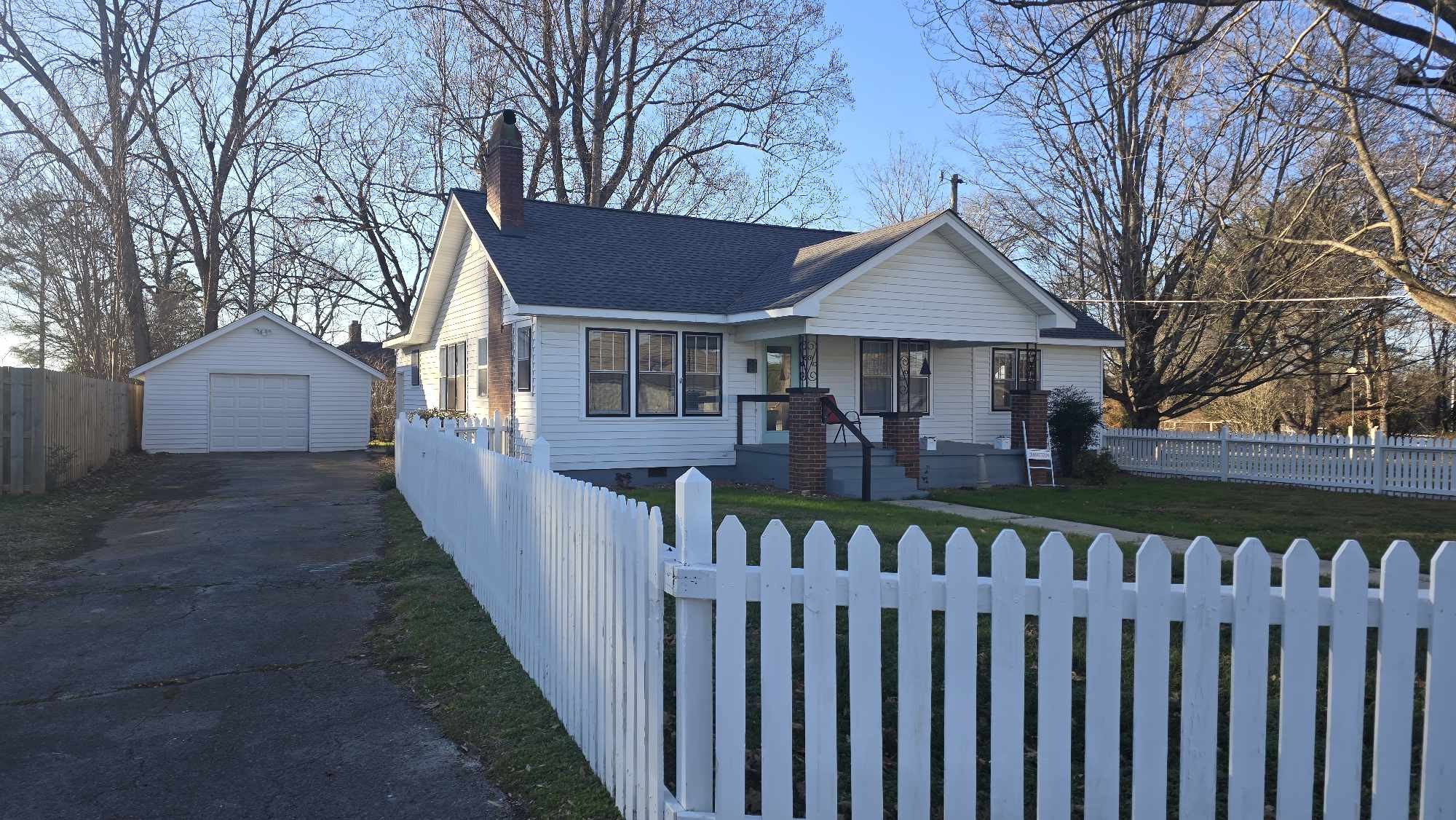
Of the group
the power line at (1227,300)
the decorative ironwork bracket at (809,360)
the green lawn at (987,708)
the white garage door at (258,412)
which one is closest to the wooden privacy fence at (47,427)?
the white garage door at (258,412)

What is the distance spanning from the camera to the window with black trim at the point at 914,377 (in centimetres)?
1877

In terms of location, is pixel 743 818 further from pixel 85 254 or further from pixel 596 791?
pixel 85 254

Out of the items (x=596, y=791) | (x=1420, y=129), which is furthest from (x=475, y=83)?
(x=596, y=791)

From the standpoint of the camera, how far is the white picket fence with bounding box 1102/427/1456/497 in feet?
53.8

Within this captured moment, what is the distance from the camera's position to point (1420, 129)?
1293cm

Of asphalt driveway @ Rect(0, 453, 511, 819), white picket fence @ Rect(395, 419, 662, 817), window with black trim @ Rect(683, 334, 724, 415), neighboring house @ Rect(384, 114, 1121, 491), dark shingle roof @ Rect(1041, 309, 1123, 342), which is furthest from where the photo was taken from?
dark shingle roof @ Rect(1041, 309, 1123, 342)

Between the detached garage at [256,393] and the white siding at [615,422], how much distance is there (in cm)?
1332

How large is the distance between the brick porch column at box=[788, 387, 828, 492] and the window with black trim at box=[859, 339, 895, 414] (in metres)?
3.67

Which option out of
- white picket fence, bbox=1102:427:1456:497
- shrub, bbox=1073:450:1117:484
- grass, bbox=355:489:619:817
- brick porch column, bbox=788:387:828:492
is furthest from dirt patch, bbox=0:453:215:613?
white picket fence, bbox=1102:427:1456:497

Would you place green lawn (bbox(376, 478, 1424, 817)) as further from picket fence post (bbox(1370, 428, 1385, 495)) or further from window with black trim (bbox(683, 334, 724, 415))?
picket fence post (bbox(1370, 428, 1385, 495))

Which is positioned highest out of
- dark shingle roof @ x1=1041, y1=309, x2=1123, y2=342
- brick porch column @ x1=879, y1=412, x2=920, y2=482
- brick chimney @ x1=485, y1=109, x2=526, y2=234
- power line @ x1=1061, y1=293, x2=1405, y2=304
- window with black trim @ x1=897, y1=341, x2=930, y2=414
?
brick chimney @ x1=485, y1=109, x2=526, y2=234

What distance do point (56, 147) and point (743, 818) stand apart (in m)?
28.1

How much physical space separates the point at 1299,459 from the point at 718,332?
35.5ft

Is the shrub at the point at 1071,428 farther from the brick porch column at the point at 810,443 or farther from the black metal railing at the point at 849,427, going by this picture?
the brick porch column at the point at 810,443
